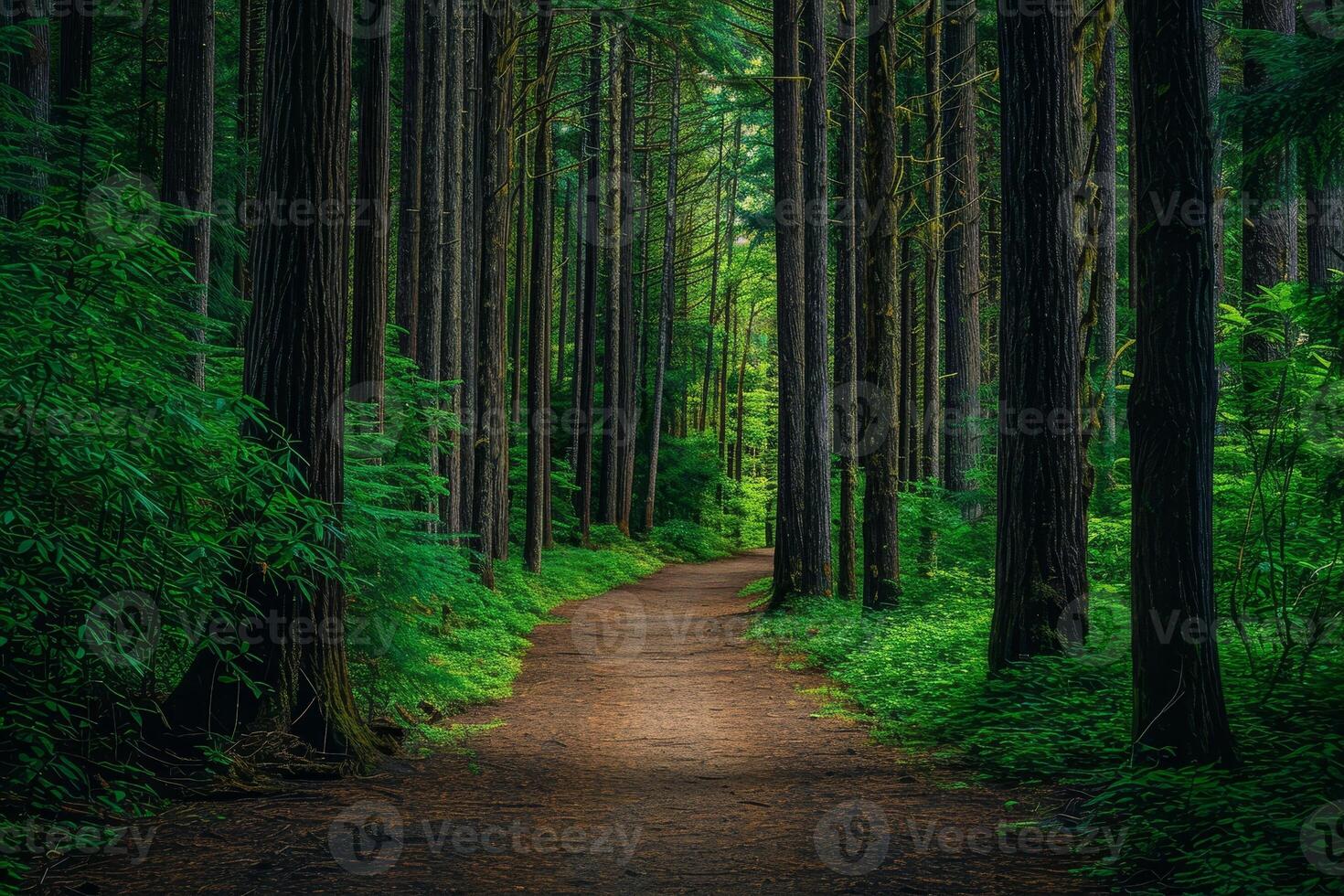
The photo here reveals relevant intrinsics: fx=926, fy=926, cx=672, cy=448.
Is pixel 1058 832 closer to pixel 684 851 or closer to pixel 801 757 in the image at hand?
pixel 684 851

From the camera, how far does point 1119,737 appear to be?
5.78 meters

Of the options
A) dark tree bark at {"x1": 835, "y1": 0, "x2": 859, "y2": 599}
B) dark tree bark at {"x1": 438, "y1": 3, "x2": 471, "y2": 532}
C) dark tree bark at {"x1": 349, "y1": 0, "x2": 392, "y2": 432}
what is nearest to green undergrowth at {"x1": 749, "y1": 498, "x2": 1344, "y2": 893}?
dark tree bark at {"x1": 835, "y1": 0, "x2": 859, "y2": 599}

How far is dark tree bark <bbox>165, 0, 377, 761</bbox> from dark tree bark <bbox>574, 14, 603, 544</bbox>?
18.1 meters

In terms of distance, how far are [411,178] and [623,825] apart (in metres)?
11.7

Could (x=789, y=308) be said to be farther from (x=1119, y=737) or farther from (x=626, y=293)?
(x=626, y=293)

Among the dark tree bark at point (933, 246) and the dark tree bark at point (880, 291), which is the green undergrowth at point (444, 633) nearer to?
the dark tree bark at point (880, 291)

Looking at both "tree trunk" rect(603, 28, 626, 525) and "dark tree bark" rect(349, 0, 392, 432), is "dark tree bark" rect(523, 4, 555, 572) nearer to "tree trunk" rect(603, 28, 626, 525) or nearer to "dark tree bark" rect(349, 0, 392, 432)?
"tree trunk" rect(603, 28, 626, 525)

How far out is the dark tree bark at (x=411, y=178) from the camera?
1387 centimetres

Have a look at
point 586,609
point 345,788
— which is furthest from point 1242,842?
point 586,609

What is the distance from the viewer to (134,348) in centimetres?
493

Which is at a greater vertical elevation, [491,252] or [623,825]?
[491,252]

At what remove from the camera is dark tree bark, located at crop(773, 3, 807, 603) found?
1529 centimetres

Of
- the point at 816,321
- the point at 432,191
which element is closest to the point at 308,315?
the point at 432,191

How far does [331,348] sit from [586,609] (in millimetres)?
12422
